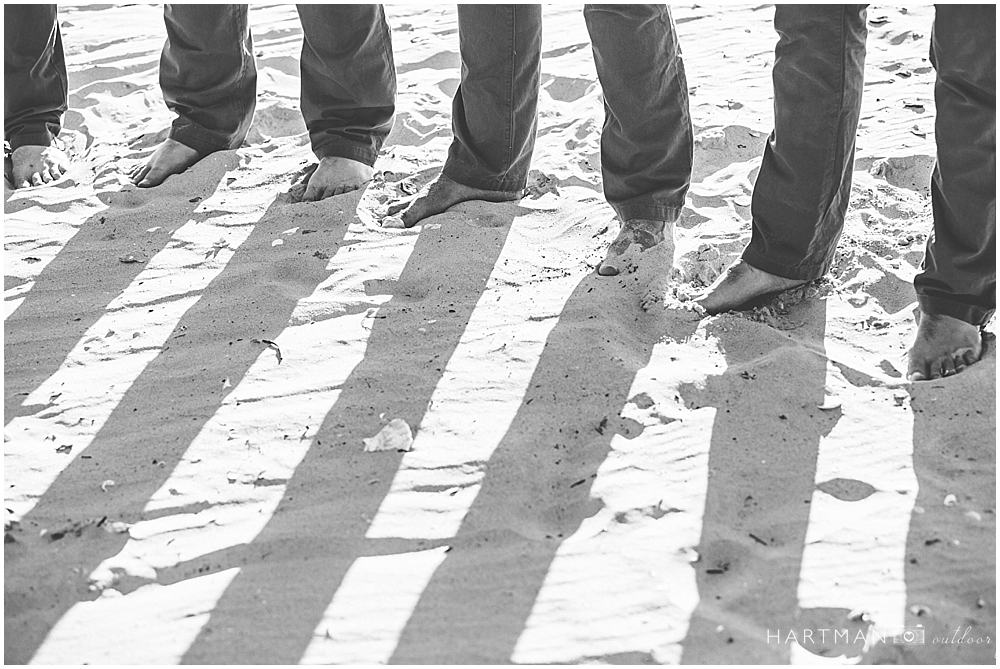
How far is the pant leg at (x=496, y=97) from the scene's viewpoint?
8.64 ft

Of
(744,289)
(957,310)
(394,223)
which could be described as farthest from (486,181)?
(957,310)

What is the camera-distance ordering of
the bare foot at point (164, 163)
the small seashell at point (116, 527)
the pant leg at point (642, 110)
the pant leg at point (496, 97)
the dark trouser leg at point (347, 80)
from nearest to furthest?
the small seashell at point (116, 527) → the pant leg at point (642, 110) → the pant leg at point (496, 97) → the dark trouser leg at point (347, 80) → the bare foot at point (164, 163)

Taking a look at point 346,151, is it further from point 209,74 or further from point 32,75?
point 32,75

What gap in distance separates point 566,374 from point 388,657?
84cm

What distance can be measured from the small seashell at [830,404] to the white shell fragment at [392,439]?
862mm

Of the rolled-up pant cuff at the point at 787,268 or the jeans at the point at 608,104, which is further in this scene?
the jeans at the point at 608,104

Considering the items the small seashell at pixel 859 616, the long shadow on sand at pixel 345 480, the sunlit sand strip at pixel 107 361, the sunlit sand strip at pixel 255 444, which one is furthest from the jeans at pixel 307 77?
the small seashell at pixel 859 616

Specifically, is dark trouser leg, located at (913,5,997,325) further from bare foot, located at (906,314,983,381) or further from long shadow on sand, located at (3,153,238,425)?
long shadow on sand, located at (3,153,238,425)

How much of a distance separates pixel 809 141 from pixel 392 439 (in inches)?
45.7

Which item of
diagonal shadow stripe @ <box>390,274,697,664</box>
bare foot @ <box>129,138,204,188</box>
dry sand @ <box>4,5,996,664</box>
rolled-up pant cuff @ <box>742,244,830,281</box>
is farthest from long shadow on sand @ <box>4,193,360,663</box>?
rolled-up pant cuff @ <box>742,244,830,281</box>

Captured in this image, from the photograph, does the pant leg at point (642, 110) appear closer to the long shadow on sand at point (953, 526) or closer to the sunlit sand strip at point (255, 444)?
the sunlit sand strip at point (255, 444)

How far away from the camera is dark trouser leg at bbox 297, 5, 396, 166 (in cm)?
293

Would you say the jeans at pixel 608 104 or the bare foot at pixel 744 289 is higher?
the jeans at pixel 608 104

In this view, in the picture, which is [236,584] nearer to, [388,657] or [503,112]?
[388,657]
